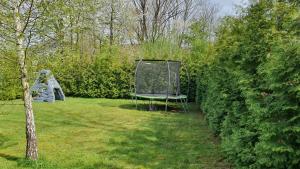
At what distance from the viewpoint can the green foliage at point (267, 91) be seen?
2.79 meters

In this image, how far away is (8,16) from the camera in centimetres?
471

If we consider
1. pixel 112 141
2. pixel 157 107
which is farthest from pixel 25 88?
pixel 157 107

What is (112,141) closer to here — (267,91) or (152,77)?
(267,91)

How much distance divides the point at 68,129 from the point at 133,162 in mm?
3228

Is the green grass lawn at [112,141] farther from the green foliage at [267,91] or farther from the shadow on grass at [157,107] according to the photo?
the shadow on grass at [157,107]

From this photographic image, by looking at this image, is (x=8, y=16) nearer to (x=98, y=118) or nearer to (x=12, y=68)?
(x=12, y=68)

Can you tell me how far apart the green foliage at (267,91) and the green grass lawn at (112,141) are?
1082mm

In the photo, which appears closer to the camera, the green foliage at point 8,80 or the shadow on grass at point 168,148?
the green foliage at point 8,80

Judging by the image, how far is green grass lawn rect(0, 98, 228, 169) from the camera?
5.22 m

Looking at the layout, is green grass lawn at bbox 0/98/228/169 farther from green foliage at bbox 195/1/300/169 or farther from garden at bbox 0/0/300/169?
green foliage at bbox 195/1/300/169

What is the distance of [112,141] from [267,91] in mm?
3848

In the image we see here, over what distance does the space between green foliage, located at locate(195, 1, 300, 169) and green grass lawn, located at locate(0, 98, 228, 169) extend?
1.08 meters

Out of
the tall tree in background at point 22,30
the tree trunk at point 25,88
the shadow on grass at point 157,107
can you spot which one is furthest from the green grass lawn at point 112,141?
the shadow on grass at point 157,107

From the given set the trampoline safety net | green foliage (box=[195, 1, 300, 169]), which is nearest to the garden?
green foliage (box=[195, 1, 300, 169])
